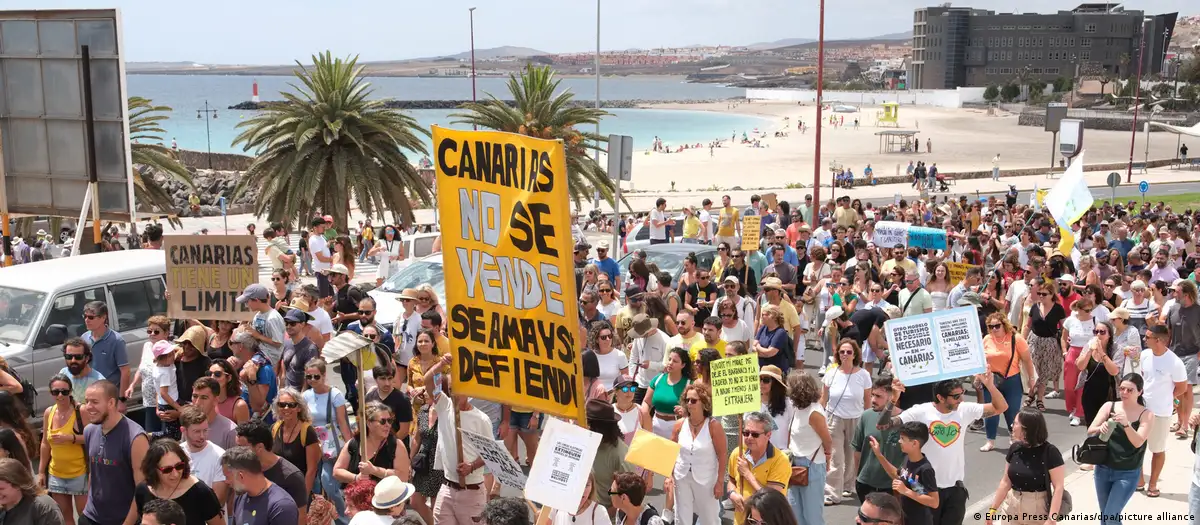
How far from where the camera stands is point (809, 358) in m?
15.0

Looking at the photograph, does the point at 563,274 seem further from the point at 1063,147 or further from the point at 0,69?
the point at 1063,147

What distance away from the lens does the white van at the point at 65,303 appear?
32.7 feet

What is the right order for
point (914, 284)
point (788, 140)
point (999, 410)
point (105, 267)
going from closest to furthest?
point (999, 410) < point (105, 267) < point (914, 284) < point (788, 140)

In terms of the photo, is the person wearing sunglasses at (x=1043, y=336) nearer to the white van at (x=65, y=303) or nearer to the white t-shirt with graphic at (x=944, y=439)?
the white t-shirt with graphic at (x=944, y=439)

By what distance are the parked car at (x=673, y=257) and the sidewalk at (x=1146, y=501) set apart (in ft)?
24.6

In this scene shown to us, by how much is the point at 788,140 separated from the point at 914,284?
92.9 meters

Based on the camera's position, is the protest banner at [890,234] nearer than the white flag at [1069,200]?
No

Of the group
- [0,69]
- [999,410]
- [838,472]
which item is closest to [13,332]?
[0,69]

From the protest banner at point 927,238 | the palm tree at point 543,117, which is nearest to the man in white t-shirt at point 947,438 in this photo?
the protest banner at point 927,238

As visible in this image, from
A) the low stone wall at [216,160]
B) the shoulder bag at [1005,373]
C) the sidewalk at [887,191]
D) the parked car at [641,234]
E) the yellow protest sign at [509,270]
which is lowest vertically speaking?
the sidewalk at [887,191]

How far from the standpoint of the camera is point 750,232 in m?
16.3

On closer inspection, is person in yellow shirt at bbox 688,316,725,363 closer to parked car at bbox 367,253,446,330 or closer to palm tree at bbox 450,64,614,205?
parked car at bbox 367,253,446,330

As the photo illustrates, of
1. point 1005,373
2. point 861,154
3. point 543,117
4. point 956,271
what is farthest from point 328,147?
point 861,154

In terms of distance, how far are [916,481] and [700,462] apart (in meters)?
1.44
